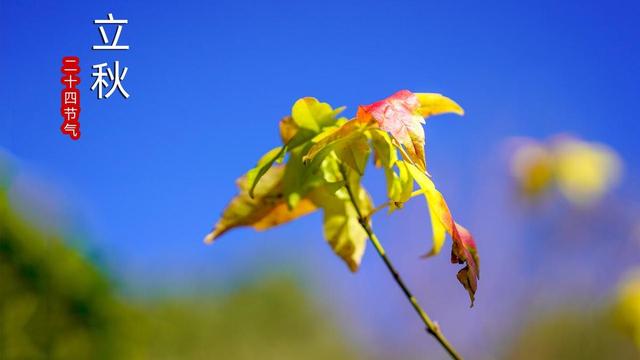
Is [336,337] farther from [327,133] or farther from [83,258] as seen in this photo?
[327,133]

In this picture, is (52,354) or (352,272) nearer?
(352,272)

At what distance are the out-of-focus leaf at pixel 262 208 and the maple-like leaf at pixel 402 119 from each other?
137 mm

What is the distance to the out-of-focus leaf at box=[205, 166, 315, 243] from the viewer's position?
540 millimetres

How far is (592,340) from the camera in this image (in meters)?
1.68

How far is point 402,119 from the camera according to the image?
0.42 meters

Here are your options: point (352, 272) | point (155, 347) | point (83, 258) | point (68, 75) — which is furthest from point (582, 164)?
point (155, 347)

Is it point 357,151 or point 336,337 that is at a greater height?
point 357,151

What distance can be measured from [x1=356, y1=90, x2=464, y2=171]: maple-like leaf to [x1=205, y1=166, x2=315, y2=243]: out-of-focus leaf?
5.4 inches

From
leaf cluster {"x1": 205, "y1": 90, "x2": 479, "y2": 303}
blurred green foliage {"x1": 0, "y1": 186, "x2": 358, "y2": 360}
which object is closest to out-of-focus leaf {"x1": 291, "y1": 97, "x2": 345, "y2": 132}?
leaf cluster {"x1": 205, "y1": 90, "x2": 479, "y2": 303}

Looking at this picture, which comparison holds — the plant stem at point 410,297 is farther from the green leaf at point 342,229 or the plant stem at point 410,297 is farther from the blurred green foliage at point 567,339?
the blurred green foliage at point 567,339

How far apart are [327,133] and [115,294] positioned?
251 centimetres

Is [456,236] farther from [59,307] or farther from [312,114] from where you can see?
[59,307]

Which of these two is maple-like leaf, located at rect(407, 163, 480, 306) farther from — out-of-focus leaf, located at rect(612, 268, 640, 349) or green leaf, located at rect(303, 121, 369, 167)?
out-of-focus leaf, located at rect(612, 268, 640, 349)

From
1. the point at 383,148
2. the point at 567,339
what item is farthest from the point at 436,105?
the point at 567,339
